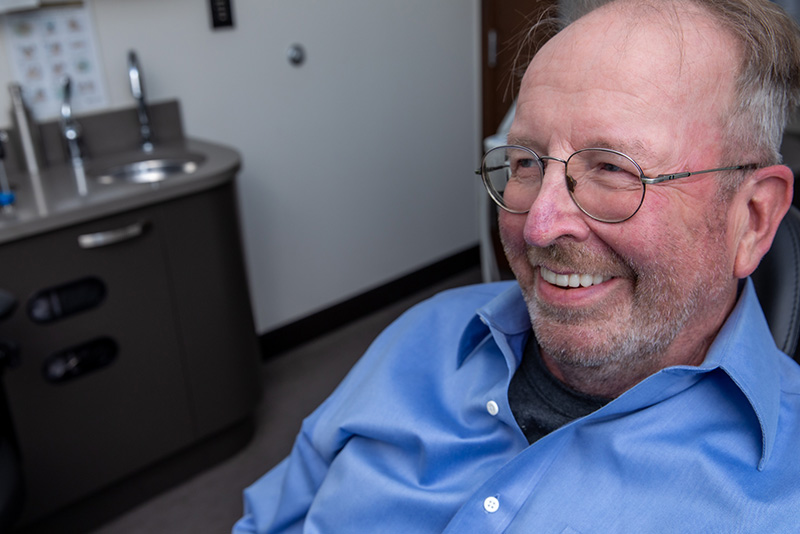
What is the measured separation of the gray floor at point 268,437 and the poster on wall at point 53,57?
1228 mm

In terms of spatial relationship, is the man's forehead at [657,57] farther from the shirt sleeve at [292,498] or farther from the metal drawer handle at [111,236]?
the metal drawer handle at [111,236]

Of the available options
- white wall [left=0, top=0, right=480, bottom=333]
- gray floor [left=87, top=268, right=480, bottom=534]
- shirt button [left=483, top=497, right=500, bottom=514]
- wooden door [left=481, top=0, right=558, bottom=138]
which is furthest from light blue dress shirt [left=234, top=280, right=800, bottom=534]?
wooden door [left=481, top=0, right=558, bottom=138]

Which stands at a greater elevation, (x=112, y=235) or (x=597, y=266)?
(x=597, y=266)

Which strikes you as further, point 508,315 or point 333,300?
point 333,300

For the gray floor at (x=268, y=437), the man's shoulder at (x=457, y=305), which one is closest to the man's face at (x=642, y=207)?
the man's shoulder at (x=457, y=305)

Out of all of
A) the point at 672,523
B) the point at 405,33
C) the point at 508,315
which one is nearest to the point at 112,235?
the point at 508,315

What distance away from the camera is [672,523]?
81 centimetres

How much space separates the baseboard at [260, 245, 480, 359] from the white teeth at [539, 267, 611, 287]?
2.07m

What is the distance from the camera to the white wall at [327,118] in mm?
2398

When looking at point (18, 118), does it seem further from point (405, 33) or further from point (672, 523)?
point (672, 523)

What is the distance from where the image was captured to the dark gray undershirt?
1013 millimetres

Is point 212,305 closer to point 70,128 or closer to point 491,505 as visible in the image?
point 70,128

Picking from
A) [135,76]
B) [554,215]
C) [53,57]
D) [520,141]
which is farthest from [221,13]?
[554,215]

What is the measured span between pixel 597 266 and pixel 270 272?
2086 millimetres
